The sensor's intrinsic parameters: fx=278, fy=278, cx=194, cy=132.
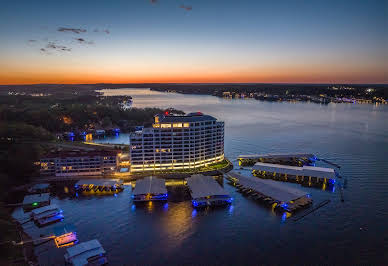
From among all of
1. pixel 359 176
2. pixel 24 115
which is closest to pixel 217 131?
pixel 359 176

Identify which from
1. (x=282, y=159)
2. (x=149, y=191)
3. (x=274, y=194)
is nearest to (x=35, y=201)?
(x=149, y=191)

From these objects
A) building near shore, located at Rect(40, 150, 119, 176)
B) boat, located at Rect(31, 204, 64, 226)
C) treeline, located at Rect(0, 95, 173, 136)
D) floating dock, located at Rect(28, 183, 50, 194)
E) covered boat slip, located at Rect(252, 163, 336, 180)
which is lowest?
boat, located at Rect(31, 204, 64, 226)

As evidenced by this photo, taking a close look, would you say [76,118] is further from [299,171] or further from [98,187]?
[299,171]

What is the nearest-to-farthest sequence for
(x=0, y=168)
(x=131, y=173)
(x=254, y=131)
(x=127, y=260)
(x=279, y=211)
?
(x=127, y=260) < (x=279, y=211) < (x=0, y=168) < (x=131, y=173) < (x=254, y=131)

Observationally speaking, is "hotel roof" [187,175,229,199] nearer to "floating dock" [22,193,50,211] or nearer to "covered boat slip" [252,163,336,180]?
"covered boat slip" [252,163,336,180]

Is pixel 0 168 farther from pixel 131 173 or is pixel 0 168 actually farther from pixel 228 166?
pixel 228 166

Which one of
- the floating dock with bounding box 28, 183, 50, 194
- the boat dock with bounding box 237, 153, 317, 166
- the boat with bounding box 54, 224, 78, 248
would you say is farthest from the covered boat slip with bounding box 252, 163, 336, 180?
the floating dock with bounding box 28, 183, 50, 194
